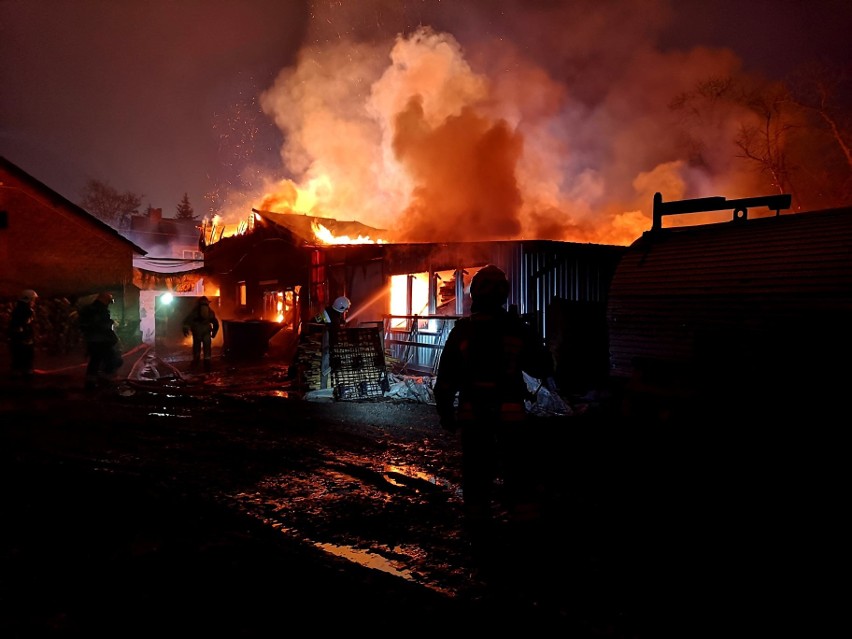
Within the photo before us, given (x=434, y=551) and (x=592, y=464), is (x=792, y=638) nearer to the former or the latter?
(x=434, y=551)

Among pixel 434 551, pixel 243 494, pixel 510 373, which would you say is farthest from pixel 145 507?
pixel 510 373

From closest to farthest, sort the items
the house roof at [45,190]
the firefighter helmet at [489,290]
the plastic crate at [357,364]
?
the firefighter helmet at [489,290]
the plastic crate at [357,364]
the house roof at [45,190]

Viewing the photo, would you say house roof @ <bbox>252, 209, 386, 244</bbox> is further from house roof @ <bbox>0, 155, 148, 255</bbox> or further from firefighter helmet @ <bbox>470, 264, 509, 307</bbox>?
firefighter helmet @ <bbox>470, 264, 509, 307</bbox>

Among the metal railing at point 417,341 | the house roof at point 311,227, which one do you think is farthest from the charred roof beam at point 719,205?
the house roof at point 311,227

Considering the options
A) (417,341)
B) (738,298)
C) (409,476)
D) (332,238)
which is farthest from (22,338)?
(738,298)

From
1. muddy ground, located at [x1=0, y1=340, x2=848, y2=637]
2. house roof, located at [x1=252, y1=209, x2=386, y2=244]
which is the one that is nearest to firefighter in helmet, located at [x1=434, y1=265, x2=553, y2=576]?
muddy ground, located at [x1=0, y1=340, x2=848, y2=637]

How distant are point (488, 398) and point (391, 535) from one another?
4.19 feet

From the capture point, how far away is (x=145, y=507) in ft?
12.2

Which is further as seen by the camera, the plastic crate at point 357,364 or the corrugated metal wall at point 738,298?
the plastic crate at point 357,364

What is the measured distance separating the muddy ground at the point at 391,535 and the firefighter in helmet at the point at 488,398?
0.30 meters

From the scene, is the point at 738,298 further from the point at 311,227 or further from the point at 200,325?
the point at 311,227

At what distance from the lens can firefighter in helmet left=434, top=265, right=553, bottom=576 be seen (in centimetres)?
329

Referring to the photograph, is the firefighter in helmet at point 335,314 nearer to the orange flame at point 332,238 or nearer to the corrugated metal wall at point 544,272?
the corrugated metal wall at point 544,272

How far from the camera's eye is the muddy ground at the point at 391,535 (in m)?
2.44
